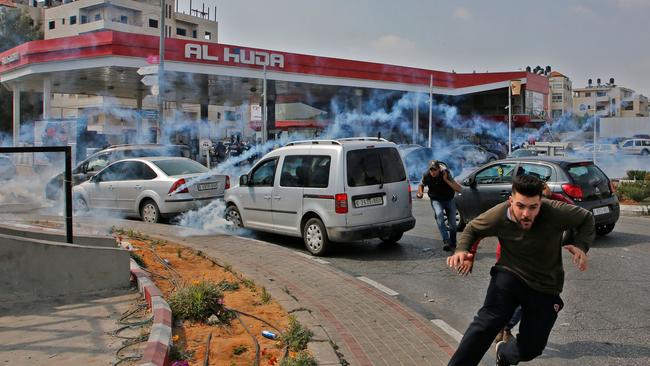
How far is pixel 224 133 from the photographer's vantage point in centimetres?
3503

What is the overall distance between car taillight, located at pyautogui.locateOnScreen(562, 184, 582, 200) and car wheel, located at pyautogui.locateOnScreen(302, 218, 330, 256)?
413 cm

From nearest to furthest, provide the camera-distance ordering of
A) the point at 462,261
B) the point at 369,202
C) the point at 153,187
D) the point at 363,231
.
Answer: the point at 462,261, the point at 363,231, the point at 369,202, the point at 153,187

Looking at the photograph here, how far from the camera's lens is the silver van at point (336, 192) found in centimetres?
880

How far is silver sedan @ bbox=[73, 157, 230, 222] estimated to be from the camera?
1180 centimetres

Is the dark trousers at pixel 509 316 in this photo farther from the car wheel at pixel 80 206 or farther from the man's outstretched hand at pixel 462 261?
the car wheel at pixel 80 206

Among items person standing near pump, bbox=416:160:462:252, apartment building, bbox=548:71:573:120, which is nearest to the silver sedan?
person standing near pump, bbox=416:160:462:252

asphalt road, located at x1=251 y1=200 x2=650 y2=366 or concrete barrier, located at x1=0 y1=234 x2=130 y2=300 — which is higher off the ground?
concrete barrier, located at x1=0 y1=234 x2=130 y2=300

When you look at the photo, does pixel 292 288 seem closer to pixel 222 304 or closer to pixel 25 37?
pixel 222 304

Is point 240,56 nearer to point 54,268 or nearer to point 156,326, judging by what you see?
point 54,268

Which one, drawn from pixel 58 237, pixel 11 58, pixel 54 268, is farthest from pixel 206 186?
pixel 11 58

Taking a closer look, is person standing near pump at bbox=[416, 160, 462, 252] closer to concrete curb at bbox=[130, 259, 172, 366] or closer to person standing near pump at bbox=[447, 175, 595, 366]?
concrete curb at bbox=[130, 259, 172, 366]

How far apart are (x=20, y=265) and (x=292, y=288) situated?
9.91 ft

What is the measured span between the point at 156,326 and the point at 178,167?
808 centimetres

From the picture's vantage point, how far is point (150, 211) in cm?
1220
